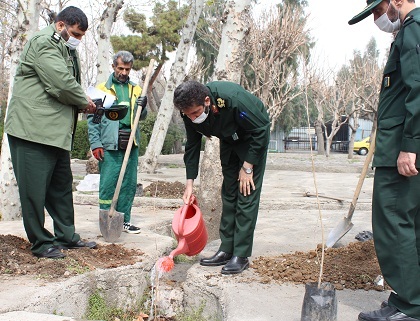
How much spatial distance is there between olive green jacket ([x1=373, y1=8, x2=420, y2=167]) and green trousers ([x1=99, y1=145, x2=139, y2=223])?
2.91 m

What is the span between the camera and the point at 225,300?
3463 mm

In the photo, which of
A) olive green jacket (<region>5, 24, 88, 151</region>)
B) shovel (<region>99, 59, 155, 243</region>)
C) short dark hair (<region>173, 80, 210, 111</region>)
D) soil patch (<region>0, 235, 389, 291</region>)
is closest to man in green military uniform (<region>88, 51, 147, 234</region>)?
shovel (<region>99, 59, 155, 243</region>)

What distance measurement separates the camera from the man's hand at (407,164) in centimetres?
265


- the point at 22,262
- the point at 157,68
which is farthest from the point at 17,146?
the point at 157,68

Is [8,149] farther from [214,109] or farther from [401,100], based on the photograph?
[401,100]

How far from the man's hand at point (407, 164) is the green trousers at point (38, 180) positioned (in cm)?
260

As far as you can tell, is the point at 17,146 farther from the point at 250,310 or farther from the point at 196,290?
the point at 250,310

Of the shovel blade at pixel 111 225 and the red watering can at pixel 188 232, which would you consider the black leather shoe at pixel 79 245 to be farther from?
the red watering can at pixel 188 232

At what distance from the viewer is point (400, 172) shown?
271 centimetres

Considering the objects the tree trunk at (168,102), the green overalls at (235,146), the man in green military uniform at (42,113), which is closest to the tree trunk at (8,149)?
the man in green military uniform at (42,113)

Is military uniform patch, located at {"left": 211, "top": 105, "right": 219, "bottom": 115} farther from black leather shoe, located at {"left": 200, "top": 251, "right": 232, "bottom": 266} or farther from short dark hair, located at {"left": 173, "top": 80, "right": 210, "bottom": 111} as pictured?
black leather shoe, located at {"left": 200, "top": 251, "right": 232, "bottom": 266}

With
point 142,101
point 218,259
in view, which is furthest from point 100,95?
point 218,259

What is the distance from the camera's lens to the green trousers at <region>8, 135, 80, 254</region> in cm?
388

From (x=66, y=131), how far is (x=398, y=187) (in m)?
2.52
